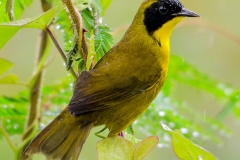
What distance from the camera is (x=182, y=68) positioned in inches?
104

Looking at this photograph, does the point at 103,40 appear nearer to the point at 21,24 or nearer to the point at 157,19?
the point at 21,24

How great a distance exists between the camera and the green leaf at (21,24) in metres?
1.33

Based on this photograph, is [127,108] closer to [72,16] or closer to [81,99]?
[81,99]

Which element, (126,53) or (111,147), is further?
(126,53)

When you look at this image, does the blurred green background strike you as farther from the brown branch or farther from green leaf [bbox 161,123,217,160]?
green leaf [bbox 161,123,217,160]

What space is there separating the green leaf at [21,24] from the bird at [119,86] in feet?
0.78

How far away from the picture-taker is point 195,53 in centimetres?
643

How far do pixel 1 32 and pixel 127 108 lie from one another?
2.05 feet

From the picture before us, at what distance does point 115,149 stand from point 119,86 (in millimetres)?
435

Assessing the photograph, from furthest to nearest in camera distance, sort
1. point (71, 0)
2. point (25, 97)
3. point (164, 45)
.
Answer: point (25, 97) < point (164, 45) < point (71, 0)

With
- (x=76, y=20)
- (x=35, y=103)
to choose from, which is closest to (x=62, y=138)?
(x=35, y=103)

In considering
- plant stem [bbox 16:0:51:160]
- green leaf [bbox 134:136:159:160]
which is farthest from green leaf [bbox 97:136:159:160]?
plant stem [bbox 16:0:51:160]

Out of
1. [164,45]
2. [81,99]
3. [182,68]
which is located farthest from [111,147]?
[182,68]

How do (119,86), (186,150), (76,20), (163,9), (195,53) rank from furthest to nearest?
1. (195,53)
2. (163,9)
3. (119,86)
4. (76,20)
5. (186,150)
